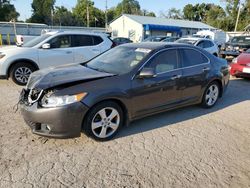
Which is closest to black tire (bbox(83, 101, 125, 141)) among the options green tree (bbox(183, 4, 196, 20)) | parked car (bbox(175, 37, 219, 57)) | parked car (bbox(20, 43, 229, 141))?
parked car (bbox(20, 43, 229, 141))

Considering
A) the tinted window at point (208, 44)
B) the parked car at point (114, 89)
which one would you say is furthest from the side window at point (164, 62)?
the tinted window at point (208, 44)

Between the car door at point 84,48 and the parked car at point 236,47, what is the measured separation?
9.47 m

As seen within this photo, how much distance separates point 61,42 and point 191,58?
14.5 ft

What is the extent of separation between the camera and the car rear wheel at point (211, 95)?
5388 mm

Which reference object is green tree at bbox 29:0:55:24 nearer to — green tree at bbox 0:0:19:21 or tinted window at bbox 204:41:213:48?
green tree at bbox 0:0:19:21

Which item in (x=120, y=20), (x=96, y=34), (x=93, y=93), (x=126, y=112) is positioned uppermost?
(x=120, y=20)

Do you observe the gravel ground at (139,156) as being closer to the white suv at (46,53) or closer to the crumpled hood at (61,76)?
the crumpled hood at (61,76)

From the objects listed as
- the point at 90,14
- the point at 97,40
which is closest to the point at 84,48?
the point at 97,40

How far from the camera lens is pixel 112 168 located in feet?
10.3

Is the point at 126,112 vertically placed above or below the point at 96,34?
below

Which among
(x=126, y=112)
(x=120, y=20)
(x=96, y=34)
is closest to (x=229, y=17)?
(x=120, y=20)

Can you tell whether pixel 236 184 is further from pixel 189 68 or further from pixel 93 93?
pixel 189 68

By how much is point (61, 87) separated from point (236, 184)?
2578mm

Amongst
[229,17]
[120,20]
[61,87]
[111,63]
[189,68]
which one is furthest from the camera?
[229,17]
